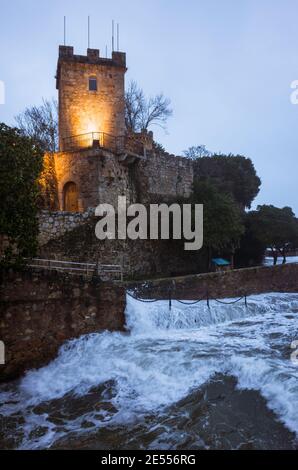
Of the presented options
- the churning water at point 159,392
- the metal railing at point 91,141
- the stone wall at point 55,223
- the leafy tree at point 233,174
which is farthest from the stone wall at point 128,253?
the leafy tree at point 233,174

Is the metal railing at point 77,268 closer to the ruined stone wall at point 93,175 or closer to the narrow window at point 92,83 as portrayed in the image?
the ruined stone wall at point 93,175

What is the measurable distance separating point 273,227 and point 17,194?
1987cm

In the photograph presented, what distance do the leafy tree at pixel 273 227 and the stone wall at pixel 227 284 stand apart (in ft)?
17.8

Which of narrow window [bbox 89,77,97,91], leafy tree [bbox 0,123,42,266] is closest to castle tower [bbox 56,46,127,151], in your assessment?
narrow window [bbox 89,77,97,91]

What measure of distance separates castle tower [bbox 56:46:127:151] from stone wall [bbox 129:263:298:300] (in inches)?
377

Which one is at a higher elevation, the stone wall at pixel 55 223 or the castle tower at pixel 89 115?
the castle tower at pixel 89 115

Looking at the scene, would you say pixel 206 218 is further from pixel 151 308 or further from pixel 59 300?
pixel 59 300

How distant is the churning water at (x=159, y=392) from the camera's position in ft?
20.2

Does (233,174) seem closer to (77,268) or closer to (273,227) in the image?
(273,227)

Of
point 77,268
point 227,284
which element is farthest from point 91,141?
point 227,284

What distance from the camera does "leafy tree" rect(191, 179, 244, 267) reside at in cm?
1956

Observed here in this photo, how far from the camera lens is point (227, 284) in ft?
54.0

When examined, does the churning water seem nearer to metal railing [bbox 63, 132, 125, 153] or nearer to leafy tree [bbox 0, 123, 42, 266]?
leafy tree [bbox 0, 123, 42, 266]
